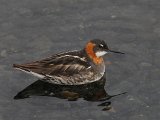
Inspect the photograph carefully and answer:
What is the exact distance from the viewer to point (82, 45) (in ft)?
67.1

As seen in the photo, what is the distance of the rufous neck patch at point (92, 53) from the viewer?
64.2 ft

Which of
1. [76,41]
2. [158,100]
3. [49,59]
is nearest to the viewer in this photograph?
[158,100]

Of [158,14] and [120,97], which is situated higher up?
[158,14]

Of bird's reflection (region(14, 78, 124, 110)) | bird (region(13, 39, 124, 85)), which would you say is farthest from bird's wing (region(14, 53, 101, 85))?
bird's reflection (region(14, 78, 124, 110))

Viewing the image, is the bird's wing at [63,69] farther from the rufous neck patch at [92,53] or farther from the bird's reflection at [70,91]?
the rufous neck patch at [92,53]

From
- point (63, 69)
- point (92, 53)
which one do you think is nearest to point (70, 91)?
point (63, 69)

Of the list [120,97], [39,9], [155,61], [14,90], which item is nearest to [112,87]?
[120,97]

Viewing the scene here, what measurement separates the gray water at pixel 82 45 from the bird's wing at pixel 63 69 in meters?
0.56

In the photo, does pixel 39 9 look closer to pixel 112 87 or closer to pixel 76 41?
pixel 76 41

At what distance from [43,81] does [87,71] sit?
1.47 meters

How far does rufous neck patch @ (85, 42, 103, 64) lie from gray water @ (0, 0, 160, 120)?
0.46 metres

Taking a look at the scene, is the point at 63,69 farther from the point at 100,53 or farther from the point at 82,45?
the point at 82,45

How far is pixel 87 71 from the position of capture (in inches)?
771

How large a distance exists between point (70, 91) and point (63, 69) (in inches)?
29.1
